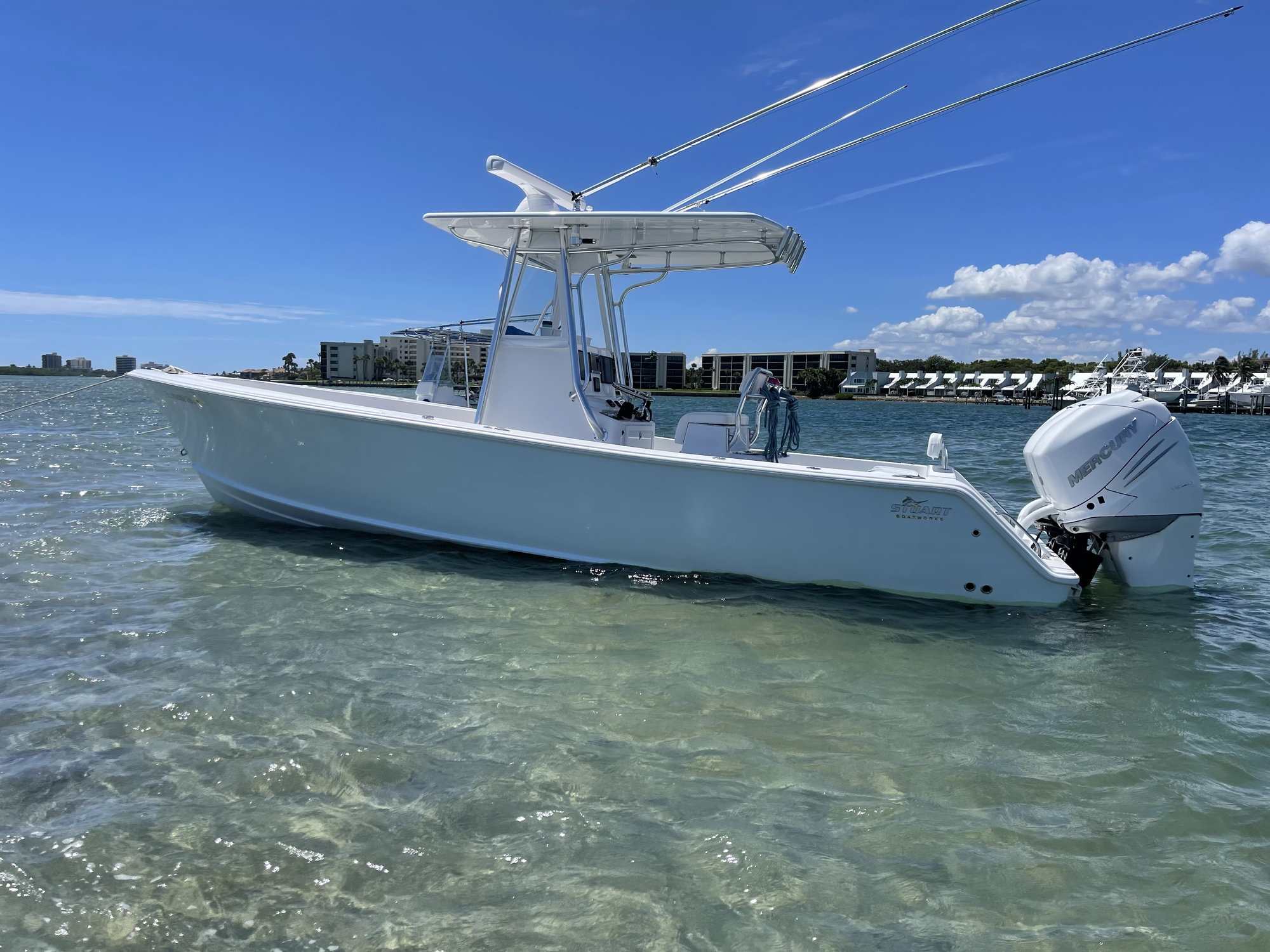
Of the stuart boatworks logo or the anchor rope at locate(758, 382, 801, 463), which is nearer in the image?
the stuart boatworks logo

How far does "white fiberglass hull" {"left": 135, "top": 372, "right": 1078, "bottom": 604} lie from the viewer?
6.06 metres

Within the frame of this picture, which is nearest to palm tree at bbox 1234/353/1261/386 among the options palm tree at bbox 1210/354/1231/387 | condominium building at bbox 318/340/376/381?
palm tree at bbox 1210/354/1231/387

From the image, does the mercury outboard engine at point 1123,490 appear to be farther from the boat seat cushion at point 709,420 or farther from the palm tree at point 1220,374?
the palm tree at point 1220,374

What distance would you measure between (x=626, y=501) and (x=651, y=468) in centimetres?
38

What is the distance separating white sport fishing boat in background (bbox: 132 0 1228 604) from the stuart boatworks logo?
1 cm

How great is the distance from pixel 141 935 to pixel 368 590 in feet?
12.4

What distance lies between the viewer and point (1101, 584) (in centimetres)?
696

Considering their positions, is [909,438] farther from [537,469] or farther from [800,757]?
[800,757]

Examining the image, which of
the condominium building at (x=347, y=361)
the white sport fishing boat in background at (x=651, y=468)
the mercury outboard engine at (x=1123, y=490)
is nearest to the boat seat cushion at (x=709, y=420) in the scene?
the white sport fishing boat in background at (x=651, y=468)

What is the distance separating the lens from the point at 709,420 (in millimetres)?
7172

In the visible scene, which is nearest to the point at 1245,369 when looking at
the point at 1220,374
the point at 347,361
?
the point at 1220,374

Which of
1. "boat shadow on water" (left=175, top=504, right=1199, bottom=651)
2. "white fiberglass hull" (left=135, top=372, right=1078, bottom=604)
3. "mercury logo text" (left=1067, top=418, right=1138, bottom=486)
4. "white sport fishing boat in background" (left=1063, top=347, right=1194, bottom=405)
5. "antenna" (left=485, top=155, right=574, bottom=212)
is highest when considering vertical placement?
"antenna" (left=485, top=155, right=574, bottom=212)

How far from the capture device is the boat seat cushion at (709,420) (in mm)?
7141

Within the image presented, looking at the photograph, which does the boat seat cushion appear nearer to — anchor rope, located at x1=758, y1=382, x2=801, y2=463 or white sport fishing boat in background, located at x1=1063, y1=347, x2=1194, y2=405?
anchor rope, located at x1=758, y1=382, x2=801, y2=463
